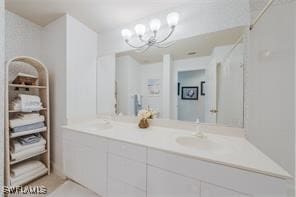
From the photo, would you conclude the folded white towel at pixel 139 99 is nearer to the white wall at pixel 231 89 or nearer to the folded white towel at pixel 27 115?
the white wall at pixel 231 89

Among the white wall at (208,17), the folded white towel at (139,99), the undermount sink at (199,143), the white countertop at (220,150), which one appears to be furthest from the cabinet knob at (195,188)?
the white wall at (208,17)

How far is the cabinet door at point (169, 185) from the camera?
0.93 m

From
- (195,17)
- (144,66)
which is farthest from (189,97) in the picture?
(195,17)

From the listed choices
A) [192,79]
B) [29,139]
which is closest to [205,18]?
[192,79]

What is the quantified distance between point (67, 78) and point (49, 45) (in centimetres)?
65

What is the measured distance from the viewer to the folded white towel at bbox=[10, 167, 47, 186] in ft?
5.05

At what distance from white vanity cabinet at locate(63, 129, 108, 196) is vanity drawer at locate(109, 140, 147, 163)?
10 centimetres

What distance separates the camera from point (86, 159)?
1499mm

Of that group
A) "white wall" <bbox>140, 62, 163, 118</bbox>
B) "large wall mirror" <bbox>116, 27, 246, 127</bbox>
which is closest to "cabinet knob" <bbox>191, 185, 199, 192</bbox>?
"large wall mirror" <bbox>116, 27, 246, 127</bbox>

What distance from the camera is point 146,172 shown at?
1.10m

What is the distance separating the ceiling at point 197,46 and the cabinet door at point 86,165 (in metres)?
1.23

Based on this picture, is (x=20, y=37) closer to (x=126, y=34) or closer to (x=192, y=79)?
(x=126, y=34)

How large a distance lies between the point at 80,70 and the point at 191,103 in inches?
61.6

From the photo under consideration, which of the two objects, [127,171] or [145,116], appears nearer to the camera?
[127,171]
